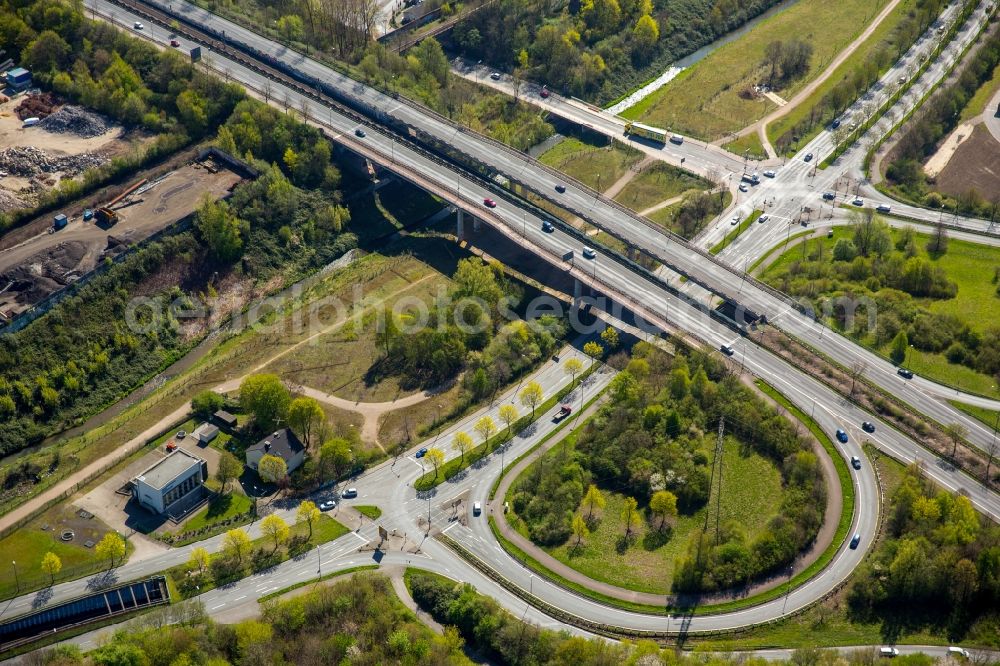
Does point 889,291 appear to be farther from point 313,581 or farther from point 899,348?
point 313,581

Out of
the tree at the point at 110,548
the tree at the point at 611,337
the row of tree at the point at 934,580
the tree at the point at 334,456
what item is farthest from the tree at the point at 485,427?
the row of tree at the point at 934,580

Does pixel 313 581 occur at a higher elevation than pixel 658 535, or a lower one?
lower

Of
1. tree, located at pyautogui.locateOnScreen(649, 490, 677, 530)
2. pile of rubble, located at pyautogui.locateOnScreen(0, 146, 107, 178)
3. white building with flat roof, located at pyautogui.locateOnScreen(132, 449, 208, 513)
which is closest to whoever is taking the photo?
tree, located at pyautogui.locateOnScreen(649, 490, 677, 530)

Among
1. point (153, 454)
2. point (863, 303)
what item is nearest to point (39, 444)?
point (153, 454)

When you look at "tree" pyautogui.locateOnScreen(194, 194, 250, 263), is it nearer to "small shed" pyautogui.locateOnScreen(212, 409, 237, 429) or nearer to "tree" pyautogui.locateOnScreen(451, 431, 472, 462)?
"small shed" pyautogui.locateOnScreen(212, 409, 237, 429)

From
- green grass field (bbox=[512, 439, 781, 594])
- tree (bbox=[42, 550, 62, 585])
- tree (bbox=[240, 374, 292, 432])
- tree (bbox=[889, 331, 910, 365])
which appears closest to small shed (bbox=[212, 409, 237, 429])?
tree (bbox=[240, 374, 292, 432])

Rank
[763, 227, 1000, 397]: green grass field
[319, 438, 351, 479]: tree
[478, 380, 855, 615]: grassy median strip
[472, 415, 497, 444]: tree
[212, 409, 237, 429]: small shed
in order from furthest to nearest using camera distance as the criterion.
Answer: [763, 227, 1000, 397]: green grass field < [212, 409, 237, 429]: small shed < [472, 415, 497, 444]: tree < [319, 438, 351, 479]: tree < [478, 380, 855, 615]: grassy median strip

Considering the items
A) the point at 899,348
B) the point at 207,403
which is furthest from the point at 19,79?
the point at 899,348

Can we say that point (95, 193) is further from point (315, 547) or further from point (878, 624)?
point (878, 624)
